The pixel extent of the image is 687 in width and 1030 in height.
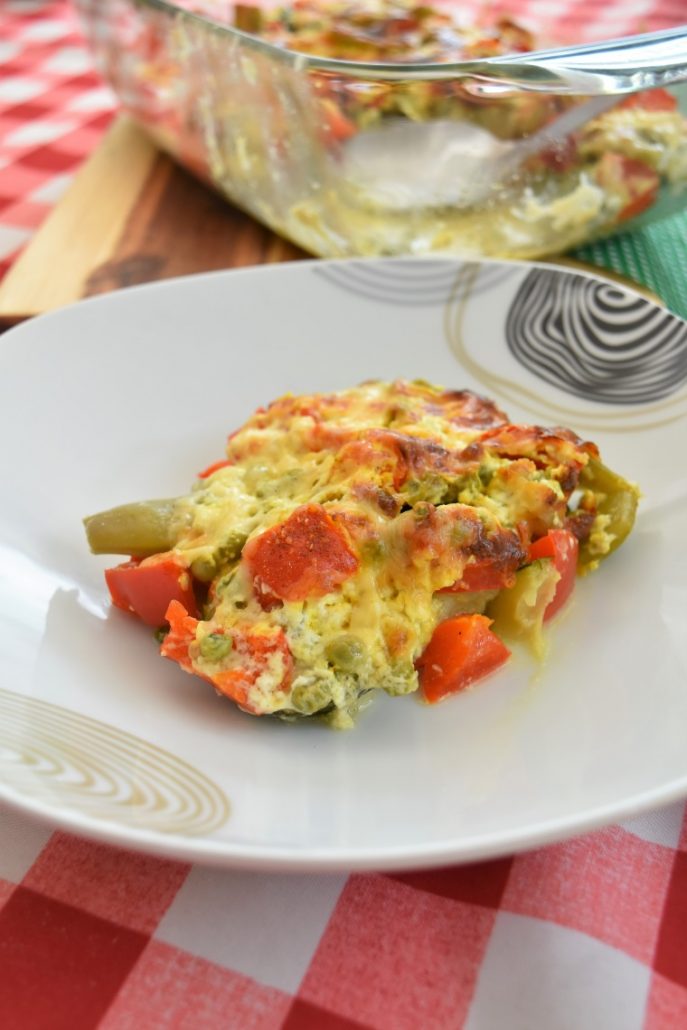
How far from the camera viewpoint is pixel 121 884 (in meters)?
1.10

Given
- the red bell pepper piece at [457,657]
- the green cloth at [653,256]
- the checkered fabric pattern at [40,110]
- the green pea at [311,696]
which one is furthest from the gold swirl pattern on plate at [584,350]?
the checkered fabric pattern at [40,110]

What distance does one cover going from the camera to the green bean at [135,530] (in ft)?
4.59

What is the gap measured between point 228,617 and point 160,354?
0.72 meters

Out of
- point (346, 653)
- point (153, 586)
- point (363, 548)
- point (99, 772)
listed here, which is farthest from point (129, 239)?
point (99, 772)

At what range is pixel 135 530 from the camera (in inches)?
55.4

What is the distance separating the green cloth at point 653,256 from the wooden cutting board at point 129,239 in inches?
1.8

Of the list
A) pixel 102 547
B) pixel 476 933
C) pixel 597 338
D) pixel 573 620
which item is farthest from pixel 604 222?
A: pixel 476 933

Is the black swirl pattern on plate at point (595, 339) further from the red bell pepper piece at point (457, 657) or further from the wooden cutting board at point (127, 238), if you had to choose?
the wooden cutting board at point (127, 238)

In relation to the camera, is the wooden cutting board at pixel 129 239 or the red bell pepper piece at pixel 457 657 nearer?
the red bell pepper piece at pixel 457 657

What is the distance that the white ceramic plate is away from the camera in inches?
39.2

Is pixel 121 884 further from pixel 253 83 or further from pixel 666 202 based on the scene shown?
pixel 666 202

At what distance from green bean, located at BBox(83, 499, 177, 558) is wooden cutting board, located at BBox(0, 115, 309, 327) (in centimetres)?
103

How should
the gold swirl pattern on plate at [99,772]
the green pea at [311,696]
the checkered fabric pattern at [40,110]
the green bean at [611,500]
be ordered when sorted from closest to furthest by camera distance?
the gold swirl pattern on plate at [99,772] < the green pea at [311,696] < the green bean at [611,500] < the checkered fabric pattern at [40,110]

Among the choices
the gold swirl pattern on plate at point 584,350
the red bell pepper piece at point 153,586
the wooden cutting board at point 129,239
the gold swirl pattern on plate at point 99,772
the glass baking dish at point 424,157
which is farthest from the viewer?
the wooden cutting board at point 129,239
